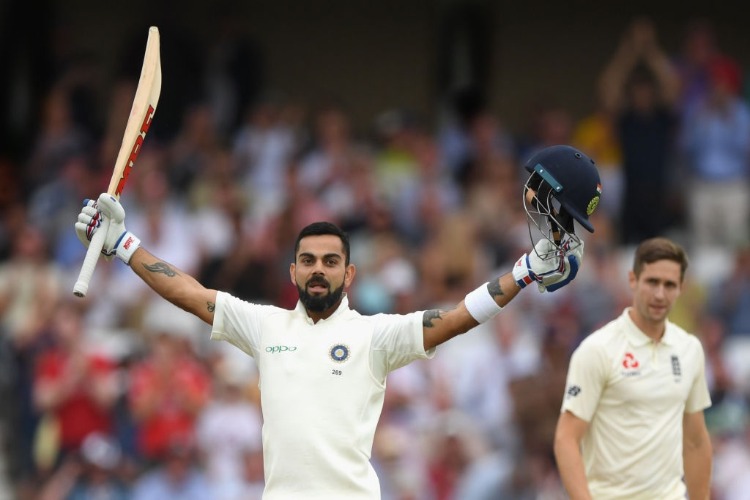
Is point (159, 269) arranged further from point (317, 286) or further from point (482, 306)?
point (482, 306)

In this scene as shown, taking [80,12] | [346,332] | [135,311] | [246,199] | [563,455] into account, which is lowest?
[563,455]

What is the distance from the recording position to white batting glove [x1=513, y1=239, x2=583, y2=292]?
8.02 meters

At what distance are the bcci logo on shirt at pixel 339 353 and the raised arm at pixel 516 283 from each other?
50 cm

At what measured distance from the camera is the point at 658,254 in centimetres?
906

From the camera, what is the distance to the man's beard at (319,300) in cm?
830

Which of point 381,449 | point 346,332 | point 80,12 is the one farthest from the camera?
point 80,12

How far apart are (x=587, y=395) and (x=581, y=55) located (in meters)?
11.8

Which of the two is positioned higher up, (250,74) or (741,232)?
(250,74)

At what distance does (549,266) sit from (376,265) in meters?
7.86

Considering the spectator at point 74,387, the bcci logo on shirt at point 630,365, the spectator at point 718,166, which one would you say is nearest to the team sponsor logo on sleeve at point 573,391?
the bcci logo on shirt at point 630,365

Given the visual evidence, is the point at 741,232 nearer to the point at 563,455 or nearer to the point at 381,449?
the point at 381,449

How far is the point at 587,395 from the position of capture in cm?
892

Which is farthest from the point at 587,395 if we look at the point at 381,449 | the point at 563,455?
the point at 381,449

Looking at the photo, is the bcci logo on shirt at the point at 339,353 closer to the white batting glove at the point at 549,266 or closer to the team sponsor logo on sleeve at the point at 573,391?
the white batting glove at the point at 549,266
